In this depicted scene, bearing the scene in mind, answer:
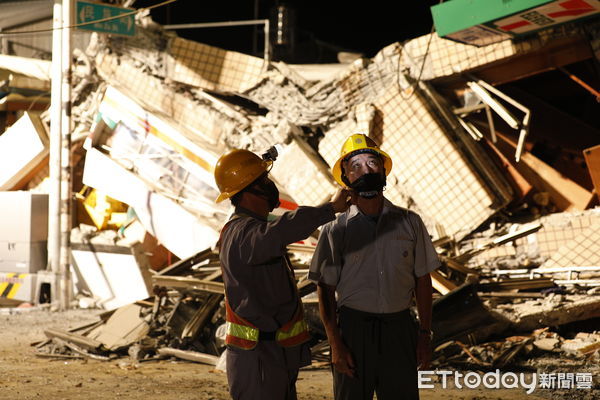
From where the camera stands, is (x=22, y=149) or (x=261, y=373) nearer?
(x=261, y=373)

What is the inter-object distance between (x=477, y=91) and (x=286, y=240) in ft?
18.6

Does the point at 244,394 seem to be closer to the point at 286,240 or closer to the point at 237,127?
the point at 286,240

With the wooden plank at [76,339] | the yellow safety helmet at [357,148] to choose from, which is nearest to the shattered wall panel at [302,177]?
the wooden plank at [76,339]

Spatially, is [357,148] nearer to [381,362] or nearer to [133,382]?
[381,362]

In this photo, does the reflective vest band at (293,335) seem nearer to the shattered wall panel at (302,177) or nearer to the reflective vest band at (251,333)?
the reflective vest band at (251,333)

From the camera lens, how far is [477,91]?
7934 mm

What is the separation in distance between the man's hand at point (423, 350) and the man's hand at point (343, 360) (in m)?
0.34

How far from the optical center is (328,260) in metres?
3.29

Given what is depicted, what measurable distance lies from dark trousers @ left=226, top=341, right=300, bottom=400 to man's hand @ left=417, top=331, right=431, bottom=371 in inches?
25.2

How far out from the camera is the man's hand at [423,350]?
126 inches

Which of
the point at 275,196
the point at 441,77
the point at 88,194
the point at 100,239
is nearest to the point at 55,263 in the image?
the point at 100,239

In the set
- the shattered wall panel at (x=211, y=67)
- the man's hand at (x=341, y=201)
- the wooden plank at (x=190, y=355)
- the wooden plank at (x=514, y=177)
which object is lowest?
the wooden plank at (x=190, y=355)

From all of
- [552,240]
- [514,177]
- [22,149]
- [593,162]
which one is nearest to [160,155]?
[22,149]

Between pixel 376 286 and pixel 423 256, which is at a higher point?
pixel 423 256
